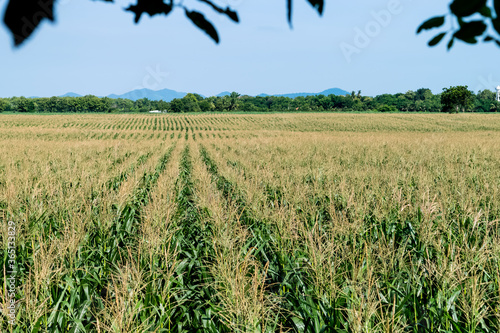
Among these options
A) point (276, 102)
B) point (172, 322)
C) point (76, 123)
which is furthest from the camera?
point (276, 102)

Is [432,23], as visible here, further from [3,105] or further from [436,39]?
[3,105]

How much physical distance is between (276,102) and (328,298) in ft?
473

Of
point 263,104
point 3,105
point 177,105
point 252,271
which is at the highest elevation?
point 263,104

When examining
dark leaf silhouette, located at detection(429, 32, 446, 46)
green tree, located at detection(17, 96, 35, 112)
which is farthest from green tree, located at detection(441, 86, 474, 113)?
green tree, located at detection(17, 96, 35, 112)

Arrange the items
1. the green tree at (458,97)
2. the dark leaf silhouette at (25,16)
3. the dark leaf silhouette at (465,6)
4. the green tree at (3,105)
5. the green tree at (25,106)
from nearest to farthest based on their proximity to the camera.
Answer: the dark leaf silhouette at (25,16)
the dark leaf silhouette at (465,6)
the green tree at (458,97)
the green tree at (25,106)
the green tree at (3,105)

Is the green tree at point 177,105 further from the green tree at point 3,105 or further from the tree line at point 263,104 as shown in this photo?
the green tree at point 3,105

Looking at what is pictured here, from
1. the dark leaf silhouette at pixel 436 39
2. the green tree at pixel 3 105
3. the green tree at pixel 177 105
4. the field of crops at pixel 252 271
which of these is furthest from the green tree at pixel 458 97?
the green tree at pixel 3 105

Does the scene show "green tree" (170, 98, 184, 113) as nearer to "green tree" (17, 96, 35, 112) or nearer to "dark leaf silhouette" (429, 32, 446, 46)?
"green tree" (17, 96, 35, 112)

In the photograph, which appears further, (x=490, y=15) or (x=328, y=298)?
(x=328, y=298)

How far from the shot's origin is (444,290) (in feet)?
9.05

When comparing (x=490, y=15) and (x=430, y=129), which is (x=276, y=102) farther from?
(x=490, y=15)

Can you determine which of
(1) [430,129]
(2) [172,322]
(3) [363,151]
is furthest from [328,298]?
(1) [430,129]

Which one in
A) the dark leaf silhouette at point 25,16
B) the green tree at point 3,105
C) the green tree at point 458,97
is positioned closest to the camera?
the dark leaf silhouette at point 25,16

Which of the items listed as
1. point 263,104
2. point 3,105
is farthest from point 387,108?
point 3,105
